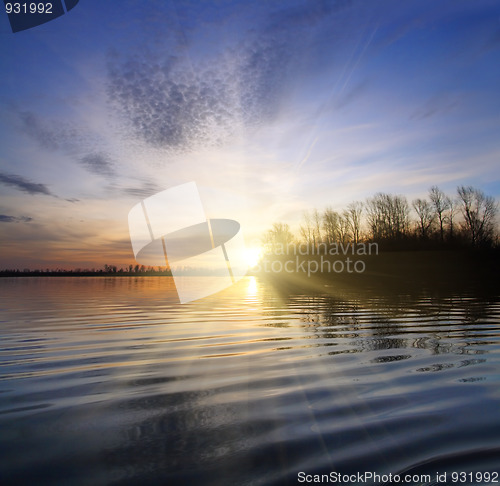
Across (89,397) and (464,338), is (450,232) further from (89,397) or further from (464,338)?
(89,397)

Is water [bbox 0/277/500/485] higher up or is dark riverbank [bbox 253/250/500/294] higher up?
water [bbox 0/277/500/485]

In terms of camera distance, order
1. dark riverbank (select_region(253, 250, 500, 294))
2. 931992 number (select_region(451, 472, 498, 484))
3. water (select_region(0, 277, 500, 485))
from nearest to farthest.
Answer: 931992 number (select_region(451, 472, 498, 484)) → water (select_region(0, 277, 500, 485)) → dark riverbank (select_region(253, 250, 500, 294))

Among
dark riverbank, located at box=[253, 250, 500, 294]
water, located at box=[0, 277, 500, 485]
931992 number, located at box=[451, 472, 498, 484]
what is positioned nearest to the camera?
931992 number, located at box=[451, 472, 498, 484]

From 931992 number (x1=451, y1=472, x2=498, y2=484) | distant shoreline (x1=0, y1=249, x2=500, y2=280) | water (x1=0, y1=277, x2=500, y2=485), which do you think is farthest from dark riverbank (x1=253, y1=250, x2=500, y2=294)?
931992 number (x1=451, y1=472, x2=498, y2=484)

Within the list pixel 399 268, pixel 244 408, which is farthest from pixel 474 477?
pixel 399 268

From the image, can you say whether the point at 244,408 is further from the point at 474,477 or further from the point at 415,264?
the point at 415,264

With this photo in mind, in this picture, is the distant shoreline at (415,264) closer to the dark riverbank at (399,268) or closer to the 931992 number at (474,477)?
the dark riverbank at (399,268)

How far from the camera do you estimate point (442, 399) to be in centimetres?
409

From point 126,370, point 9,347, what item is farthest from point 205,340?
point 9,347

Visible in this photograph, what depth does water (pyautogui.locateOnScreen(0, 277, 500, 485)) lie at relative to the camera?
2.69 metres

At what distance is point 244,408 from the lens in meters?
3.94

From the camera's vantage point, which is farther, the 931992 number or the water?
the water

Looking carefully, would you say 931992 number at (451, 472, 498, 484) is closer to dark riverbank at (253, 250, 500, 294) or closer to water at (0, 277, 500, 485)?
water at (0, 277, 500, 485)

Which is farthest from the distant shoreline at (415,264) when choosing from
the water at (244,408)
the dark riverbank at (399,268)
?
the water at (244,408)
